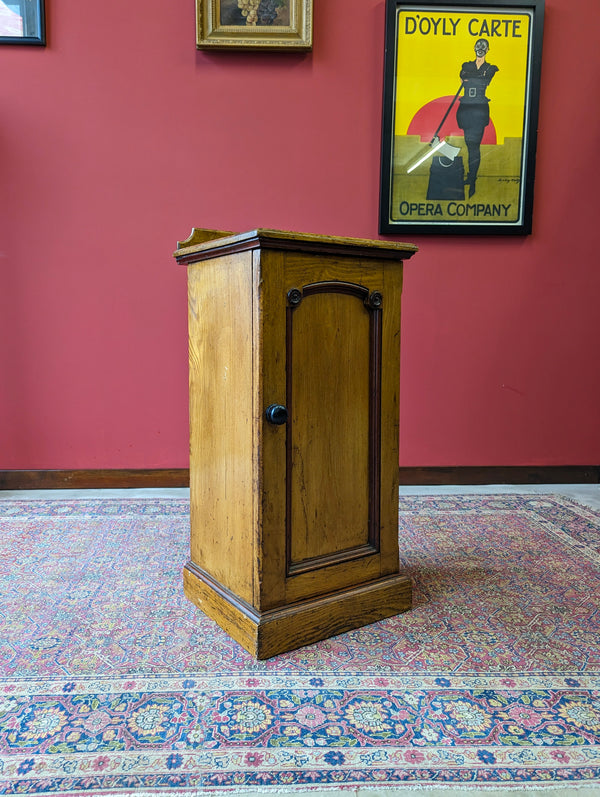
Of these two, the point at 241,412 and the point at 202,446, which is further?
the point at 202,446

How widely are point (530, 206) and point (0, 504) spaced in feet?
10.8

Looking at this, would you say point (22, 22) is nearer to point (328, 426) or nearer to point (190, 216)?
point (190, 216)

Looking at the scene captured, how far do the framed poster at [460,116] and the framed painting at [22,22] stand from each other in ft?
6.05

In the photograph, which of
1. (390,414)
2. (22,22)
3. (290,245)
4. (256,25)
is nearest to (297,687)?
(390,414)

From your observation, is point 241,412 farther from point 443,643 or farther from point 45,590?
point 45,590

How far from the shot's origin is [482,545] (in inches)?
89.7

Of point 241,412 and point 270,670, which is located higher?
point 241,412

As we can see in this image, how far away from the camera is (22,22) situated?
294cm

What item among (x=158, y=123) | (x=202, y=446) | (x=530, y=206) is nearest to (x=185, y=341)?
(x=158, y=123)

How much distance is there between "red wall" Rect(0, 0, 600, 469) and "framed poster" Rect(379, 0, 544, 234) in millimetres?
95

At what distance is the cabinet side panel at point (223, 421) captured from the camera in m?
1.47

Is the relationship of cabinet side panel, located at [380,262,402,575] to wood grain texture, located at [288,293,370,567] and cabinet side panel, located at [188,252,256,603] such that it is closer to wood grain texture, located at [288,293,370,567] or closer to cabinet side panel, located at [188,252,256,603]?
wood grain texture, located at [288,293,370,567]

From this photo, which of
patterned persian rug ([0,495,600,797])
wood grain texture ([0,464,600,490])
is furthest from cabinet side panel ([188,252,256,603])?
wood grain texture ([0,464,600,490])

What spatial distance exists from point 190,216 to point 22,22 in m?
1.31
